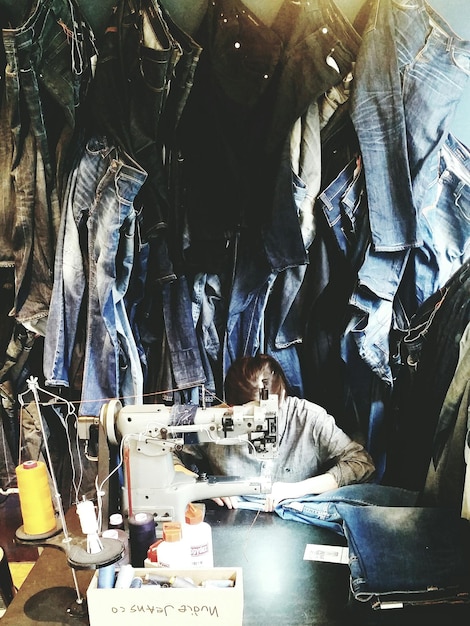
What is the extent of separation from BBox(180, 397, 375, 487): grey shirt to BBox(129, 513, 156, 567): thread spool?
2.03ft

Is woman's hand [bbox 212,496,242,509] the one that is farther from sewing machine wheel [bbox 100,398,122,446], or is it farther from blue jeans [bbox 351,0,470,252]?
blue jeans [bbox 351,0,470,252]

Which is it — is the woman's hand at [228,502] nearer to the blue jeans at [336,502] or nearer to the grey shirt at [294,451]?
the blue jeans at [336,502]

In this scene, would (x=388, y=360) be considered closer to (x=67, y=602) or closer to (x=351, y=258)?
(x=351, y=258)

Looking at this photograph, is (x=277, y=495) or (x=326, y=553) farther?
(x=277, y=495)

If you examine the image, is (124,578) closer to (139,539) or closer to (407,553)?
(139,539)

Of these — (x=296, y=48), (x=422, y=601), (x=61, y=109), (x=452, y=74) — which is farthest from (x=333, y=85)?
(x=422, y=601)

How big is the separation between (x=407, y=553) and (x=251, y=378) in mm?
776

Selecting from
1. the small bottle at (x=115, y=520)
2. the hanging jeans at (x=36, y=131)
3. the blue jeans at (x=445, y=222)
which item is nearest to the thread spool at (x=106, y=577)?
the small bottle at (x=115, y=520)

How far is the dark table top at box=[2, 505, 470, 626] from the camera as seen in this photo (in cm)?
124

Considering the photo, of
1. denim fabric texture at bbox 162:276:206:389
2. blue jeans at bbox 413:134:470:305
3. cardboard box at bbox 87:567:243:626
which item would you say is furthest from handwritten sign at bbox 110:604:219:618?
blue jeans at bbox 413:134:470:305

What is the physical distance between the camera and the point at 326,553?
147 centimetres

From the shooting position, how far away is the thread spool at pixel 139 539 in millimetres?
1389

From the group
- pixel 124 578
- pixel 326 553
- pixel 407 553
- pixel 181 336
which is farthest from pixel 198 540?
pixel 181 336

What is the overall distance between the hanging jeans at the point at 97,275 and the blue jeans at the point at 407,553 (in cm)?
95
